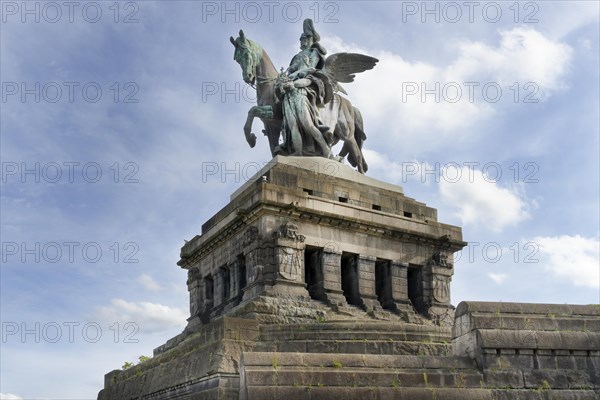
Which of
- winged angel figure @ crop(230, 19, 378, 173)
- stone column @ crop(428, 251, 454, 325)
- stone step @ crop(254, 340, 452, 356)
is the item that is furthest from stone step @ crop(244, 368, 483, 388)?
winged angel figure @ crop(230, 19, 378, 173)

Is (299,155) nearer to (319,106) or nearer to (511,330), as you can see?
(319,106)

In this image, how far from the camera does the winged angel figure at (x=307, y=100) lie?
35094mm

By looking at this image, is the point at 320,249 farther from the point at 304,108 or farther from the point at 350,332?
the point at 350,332

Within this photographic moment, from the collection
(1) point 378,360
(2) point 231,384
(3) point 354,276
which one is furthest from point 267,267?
(1) point 378,360

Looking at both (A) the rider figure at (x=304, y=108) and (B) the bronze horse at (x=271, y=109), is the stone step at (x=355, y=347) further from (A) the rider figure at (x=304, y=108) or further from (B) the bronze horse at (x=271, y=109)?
(B) the bronze horse at (x=271, y=109)

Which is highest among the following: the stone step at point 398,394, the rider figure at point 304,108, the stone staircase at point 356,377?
the rider figure at point 304,108

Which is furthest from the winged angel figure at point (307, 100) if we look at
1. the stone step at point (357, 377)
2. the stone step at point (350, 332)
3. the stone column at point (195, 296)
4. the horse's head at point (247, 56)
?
the stone step at point (357, 377)

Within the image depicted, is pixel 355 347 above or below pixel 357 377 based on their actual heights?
above

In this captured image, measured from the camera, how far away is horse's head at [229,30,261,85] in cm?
3619

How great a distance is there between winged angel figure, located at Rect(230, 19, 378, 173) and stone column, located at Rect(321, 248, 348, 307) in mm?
6144

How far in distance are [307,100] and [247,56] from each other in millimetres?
3818

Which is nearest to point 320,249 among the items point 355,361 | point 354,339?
point 354,339

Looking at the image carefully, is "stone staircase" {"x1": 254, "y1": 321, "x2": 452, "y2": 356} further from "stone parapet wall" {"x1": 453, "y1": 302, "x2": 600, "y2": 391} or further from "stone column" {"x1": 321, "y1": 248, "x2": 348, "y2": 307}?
"stone column" {"x1": 321, "y1": 248, "x2": 348, "y2": 307}

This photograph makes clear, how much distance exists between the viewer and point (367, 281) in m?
31.3
